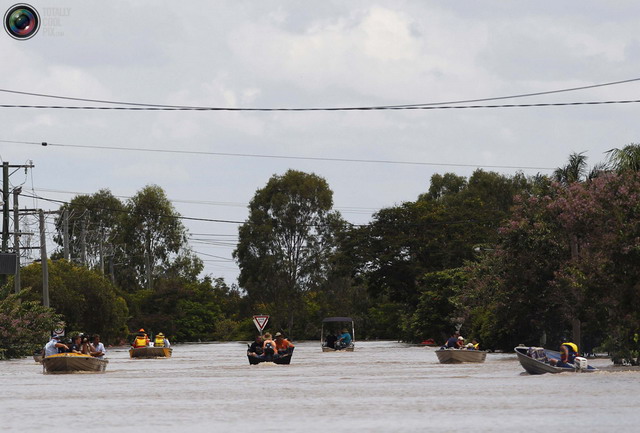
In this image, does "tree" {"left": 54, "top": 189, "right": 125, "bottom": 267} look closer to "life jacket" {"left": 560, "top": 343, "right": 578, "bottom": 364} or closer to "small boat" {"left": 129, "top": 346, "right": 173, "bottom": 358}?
"small boat" {"left": 129, "top": 346, "right": 173, "bottom": 358}

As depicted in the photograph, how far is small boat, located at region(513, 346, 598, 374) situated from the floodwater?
58 centimetres

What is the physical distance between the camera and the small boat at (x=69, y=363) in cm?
4297

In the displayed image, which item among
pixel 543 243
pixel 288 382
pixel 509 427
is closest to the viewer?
pixel 509 427

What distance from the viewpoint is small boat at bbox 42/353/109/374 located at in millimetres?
42969

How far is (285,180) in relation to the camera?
111500 mm

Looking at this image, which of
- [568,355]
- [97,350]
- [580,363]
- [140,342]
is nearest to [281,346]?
[97,350]

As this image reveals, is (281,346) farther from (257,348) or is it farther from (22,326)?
(22,326)

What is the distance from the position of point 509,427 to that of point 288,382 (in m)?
16.5

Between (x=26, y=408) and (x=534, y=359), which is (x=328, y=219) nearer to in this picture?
(x=534, y=359)

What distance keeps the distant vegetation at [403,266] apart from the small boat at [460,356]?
4366 mm

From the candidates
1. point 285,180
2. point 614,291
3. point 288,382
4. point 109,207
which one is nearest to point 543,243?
point 614,291

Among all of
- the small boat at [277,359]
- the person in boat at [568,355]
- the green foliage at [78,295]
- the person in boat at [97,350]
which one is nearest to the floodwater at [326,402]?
the person in boat at [568,355]

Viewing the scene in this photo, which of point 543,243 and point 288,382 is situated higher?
point 543,243

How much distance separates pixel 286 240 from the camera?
111375 millimetres
